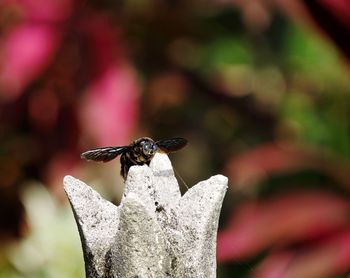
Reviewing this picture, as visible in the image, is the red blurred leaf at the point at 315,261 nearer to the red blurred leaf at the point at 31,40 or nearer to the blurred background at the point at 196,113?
the blurred background at the point at 196,113

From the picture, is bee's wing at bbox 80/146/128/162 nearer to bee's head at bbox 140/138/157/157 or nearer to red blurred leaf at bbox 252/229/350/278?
bee's head at bbox 140/138/157/157

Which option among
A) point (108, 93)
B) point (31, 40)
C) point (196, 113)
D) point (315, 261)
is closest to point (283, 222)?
point (315, 261)

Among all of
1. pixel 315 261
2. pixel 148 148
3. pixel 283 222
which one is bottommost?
pixel 148 148

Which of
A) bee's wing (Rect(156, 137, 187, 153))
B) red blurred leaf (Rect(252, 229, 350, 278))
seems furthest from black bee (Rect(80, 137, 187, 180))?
red blurred leaf (Rect(252, 229, 350, 278))

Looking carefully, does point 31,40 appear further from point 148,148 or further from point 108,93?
point 148,148

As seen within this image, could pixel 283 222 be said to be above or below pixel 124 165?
above

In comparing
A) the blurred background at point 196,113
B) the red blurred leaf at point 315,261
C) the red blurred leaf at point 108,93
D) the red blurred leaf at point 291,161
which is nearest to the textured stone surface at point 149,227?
the blurred background at point 196,113
